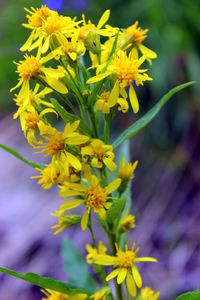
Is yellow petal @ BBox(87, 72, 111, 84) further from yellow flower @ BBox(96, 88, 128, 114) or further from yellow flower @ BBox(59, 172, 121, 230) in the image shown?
yellow flower @ BBox(59, 172, 121, 230)

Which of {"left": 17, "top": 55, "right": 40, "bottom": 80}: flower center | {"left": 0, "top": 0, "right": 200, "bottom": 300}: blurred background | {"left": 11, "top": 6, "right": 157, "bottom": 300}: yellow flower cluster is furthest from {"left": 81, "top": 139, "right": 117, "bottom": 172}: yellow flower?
{"left": 0, "top": 0, "right": 200, "bottom": 300}: blurred background

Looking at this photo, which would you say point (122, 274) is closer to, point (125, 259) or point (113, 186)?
point (125, 259)

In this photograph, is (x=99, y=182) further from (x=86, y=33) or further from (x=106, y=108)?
(x=86, y=33)

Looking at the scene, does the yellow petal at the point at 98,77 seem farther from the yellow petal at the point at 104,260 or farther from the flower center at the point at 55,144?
the yellow petal at the point at 104,260

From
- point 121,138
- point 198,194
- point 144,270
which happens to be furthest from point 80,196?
point 198,194

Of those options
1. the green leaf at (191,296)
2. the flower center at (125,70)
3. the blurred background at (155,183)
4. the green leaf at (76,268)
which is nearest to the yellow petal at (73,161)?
the flower center at (125,70)

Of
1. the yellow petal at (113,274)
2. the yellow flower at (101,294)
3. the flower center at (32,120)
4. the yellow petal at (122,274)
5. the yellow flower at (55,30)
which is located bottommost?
the yellow flower at (101,294)
